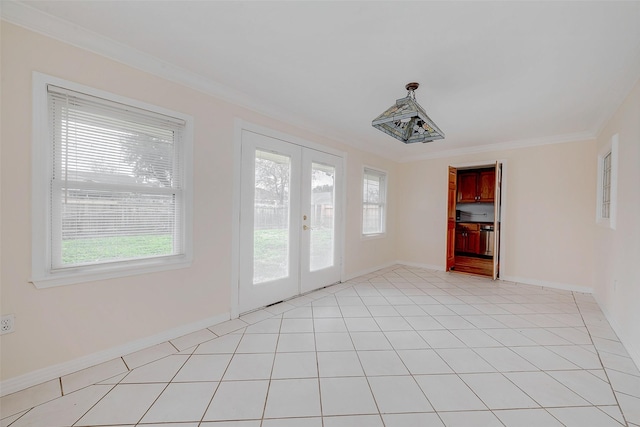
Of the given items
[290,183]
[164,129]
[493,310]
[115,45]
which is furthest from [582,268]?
[115,45]

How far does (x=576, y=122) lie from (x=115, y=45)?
5.31m

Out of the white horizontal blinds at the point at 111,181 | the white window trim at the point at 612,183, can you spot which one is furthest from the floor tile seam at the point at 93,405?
the white window trim at the point at 612,183

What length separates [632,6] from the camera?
1545 millimetres

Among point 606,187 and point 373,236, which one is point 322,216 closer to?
point 373,236

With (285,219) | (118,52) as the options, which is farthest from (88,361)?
(118,52)

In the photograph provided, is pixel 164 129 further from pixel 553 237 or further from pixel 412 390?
pixel 553 237

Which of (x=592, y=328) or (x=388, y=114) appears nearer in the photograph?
(x=388, y=114)

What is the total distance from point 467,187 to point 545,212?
6.91 feet

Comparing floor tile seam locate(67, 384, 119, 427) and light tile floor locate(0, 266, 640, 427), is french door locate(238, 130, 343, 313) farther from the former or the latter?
floor tile seam locate(67, 384, 119, 427)

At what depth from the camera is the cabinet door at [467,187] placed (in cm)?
609

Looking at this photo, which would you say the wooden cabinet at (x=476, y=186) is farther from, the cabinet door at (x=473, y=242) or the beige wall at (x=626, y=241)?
the beige wall at (x=626, y=241)

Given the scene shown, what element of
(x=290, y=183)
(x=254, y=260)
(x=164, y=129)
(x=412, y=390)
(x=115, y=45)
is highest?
(x=115, y=45)

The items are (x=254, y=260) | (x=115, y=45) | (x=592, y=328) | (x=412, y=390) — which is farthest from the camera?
(x=254, y=260)

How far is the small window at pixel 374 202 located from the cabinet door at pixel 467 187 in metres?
2.30
